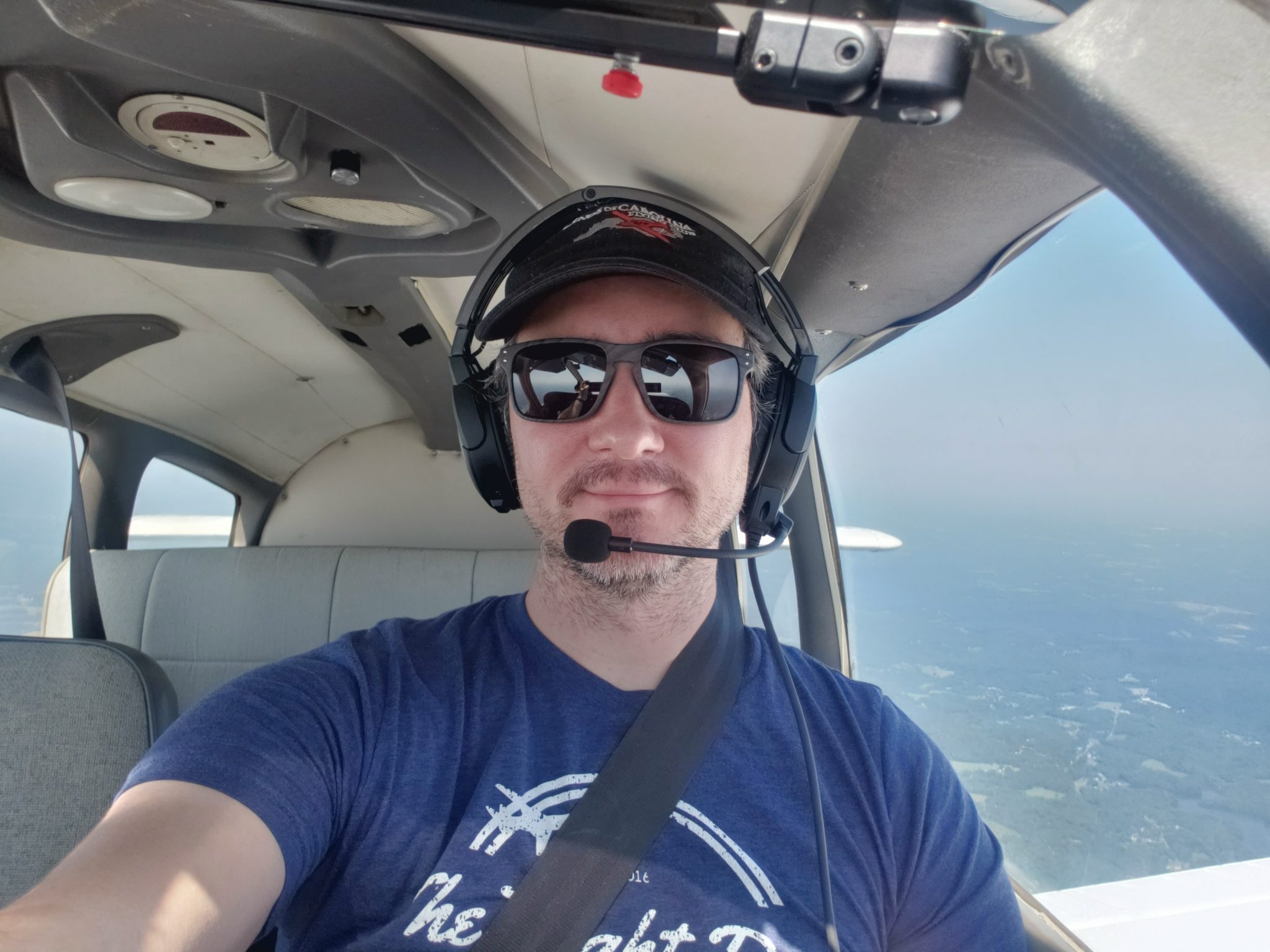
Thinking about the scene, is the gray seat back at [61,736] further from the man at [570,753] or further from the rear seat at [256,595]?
the man at [570,753]

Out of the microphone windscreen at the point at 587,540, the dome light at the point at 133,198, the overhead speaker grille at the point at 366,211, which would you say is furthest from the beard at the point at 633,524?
the dome light at the point at 133,198

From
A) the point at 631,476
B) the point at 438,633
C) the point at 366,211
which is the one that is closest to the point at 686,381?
the point at 631,476

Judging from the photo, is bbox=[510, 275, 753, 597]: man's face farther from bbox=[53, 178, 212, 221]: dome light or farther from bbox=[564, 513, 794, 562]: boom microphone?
bbox=[53, 178, 212, 221]: dome light

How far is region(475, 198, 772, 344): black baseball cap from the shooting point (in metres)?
1.13

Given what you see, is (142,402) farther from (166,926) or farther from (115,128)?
(166,926)

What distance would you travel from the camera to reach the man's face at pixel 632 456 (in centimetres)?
118

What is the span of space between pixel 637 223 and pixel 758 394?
0.36 metres

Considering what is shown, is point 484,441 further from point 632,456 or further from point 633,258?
point 633,258

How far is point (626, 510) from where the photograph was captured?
118cm

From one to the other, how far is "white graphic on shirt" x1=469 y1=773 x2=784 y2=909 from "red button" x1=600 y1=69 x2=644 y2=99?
2.67 ft

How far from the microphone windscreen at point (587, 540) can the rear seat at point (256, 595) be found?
4.27 ft

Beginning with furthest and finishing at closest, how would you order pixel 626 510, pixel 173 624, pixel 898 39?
pixel 173 624
pixel 626 510
pixel 898 39

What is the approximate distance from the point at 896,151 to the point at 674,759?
841 mm

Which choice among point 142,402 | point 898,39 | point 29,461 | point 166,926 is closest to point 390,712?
point 166,926
